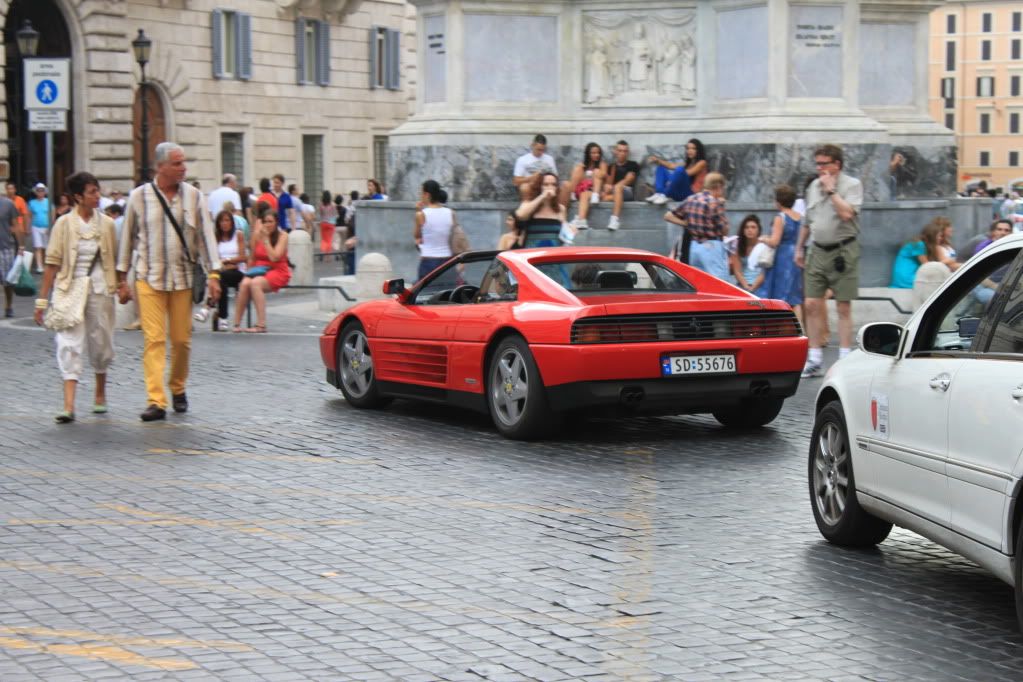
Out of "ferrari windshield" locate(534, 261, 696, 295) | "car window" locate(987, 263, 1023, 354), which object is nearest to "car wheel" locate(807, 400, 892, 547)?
"car window" locate(987, 263, 1023, 354)

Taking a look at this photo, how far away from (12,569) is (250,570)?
3.16 feet

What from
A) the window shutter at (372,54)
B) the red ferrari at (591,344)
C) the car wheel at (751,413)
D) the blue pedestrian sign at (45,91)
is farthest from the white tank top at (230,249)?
the window shutter at (372,54)

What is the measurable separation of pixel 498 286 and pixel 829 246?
430 centimetres

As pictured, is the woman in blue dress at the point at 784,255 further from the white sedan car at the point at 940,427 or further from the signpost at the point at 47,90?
the signpost at the point at 47,90

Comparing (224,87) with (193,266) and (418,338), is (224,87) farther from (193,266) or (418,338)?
(418,338)

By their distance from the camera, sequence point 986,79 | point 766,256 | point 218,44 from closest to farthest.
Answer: point 766,256 < point 218,44 < point 986,79

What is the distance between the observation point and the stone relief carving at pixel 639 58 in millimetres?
22906

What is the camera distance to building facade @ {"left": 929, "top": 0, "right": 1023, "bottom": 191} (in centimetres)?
13138

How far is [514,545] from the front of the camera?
26.6 ft

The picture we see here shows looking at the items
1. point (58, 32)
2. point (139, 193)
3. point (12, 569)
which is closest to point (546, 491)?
point (12, 569)

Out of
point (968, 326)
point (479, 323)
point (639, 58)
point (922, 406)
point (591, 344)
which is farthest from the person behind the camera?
point (639, 58)

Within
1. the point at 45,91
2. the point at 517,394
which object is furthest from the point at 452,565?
the point at 45,91

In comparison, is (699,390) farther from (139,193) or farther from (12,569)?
(12,569)

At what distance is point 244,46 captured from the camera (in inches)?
1816
